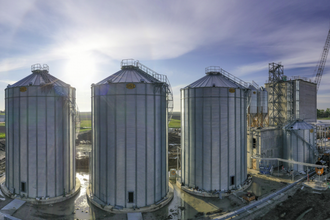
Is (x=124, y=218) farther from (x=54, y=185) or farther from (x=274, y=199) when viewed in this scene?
(x=274, y=199)

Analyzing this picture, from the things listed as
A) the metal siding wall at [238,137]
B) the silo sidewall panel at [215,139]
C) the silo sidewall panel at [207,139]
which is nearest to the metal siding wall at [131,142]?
the silo sidewall panel at [207,139]

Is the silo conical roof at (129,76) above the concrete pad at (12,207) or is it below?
above

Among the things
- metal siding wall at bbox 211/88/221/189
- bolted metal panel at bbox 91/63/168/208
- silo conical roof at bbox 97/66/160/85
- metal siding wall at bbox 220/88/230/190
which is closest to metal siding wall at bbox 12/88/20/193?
bolted metal panel at bbox 91/63/168/208

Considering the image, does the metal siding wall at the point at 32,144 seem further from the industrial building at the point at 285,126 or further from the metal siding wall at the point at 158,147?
the industrial building at the point at 285,126

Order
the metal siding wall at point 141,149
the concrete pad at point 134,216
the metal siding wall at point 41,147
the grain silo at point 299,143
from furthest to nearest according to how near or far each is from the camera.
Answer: the grain silo at point 299,143
the metal siding wall at point 41,147
the metal siding wall at point 141,149
the concrete pad at point 134,216

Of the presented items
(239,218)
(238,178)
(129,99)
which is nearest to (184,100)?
(129,99)

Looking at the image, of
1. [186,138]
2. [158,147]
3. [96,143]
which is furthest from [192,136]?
[96,143]

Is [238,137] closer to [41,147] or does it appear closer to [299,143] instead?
[299,143]
